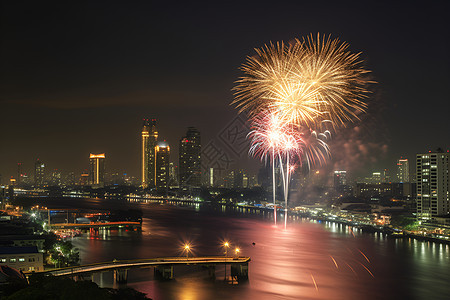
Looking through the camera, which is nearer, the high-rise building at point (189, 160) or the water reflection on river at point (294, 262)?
the water reflection on river at point (294, 262)

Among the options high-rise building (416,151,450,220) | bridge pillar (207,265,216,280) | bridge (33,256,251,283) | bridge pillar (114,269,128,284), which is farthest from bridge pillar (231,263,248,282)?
high-rise building (416,151,450,220)

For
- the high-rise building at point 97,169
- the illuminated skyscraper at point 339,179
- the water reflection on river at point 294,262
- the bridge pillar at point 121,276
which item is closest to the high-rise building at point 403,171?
the illuminated skyscraper at point 339,179

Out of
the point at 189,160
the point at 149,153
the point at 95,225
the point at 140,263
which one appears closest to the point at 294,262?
the point at 140,263

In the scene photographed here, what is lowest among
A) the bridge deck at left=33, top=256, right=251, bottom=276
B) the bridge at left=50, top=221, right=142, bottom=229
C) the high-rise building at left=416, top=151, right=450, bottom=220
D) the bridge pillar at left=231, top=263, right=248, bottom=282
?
the bridge at left=50, top=221, right=142, bottom=229

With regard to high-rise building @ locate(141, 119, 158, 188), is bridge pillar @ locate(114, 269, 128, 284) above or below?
below

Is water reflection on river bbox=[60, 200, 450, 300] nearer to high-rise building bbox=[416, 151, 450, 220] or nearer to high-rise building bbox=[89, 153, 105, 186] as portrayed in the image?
high-rise building bbox=[416, 151, 450, 220]

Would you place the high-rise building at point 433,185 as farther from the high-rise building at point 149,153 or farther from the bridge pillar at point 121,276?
the high-rise building at point 149,153

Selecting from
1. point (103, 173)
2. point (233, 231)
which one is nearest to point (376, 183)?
point (233, 231)
